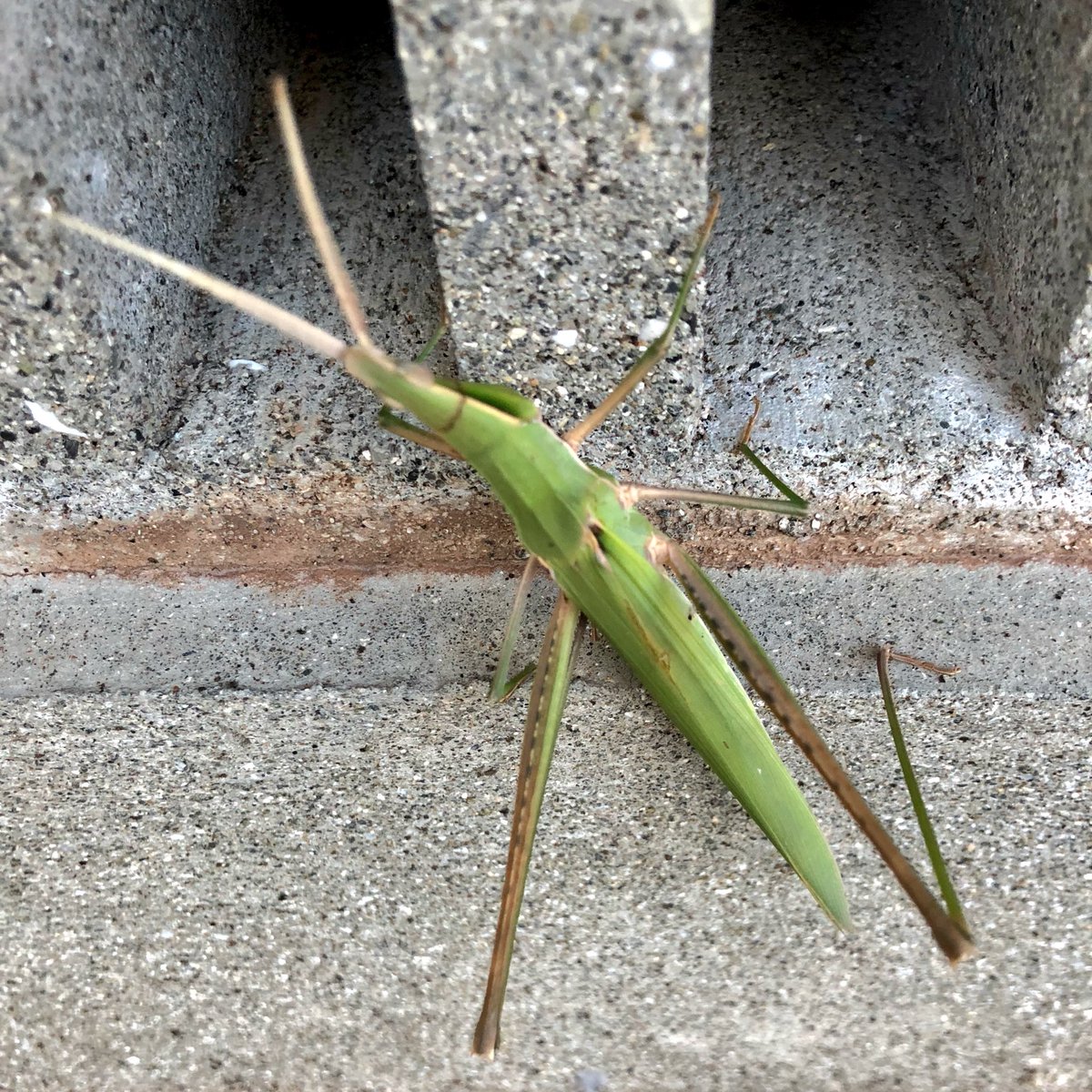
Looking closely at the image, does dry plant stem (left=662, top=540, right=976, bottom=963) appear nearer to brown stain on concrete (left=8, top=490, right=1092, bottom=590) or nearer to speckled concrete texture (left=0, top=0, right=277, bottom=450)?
brown stain on concrete (left=8, top=490, right=1092, bottom=590)

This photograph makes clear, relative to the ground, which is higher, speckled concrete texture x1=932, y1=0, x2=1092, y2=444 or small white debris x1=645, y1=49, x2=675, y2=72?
speckled concrete texture x1=932, y1=0, x2=1092, y2=444

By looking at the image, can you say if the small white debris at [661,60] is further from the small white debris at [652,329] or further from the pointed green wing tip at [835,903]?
the pointed green wing tip at [835,903]

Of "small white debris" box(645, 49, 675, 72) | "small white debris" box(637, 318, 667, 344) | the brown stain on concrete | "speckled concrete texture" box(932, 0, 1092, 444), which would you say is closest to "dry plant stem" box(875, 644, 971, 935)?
the brown stain on concrete

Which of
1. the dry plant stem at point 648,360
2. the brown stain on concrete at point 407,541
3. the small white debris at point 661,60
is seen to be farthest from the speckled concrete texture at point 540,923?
the small white debris at point 661,60

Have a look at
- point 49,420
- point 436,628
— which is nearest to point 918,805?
point 436,628

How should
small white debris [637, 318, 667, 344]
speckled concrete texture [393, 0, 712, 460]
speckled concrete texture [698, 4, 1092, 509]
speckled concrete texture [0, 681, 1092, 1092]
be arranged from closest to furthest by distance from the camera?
speckled concrete texture [393, 0, 712, 460]
speckled concrete texture [0, 681, 1092, 1092]
small white debris [637, 318, 667, 344]
speckled concrete texture [698, 4, 1092, 509]

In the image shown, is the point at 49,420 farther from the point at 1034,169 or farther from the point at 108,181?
the point at 1034,169

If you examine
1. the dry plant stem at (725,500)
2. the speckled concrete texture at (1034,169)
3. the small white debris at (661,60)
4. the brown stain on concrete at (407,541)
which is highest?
the speckled concrete texture at (1034,169)
